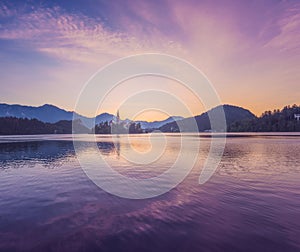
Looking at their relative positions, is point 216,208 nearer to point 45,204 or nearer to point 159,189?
point 159,189

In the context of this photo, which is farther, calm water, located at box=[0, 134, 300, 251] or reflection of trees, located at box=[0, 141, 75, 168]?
reflection of trees, located at box=[0, 141, 75, 168]

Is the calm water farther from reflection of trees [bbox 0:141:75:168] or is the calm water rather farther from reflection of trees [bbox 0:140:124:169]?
reflection of trees [bbox 0:141:75:168]

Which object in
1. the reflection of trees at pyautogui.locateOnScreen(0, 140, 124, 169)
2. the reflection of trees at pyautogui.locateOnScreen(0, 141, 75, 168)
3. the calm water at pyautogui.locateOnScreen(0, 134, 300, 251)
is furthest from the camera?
the reflection of trees at pyautogui.locateOnScreen(0, 141, 75, 168)

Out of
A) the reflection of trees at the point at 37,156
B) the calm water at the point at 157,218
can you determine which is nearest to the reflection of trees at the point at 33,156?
the reflection of trees at the point at 37,156

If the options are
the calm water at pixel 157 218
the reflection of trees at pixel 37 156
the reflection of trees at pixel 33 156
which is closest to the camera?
the calm water at pixel 157 218

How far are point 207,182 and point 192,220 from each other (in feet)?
32.3

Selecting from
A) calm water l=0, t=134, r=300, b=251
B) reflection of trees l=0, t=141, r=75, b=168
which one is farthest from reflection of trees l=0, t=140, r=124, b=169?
calm water l=0, t=134, r=300, b=251

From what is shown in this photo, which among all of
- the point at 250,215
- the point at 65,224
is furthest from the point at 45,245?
the point at 250,215

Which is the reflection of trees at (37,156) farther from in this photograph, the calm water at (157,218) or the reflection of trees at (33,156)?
the calm water at (157,218)

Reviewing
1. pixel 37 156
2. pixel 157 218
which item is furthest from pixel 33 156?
pixel 157 218

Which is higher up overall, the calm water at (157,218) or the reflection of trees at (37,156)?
the reflection of trees at (37,156)

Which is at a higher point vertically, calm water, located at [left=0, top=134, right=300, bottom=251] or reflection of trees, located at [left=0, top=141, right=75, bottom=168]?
reflection of trees, located at [left=0, top=141, right=75, bottom=168]

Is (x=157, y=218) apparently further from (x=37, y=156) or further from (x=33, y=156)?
(x=33, y=156)

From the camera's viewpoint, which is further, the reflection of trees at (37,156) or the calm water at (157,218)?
the reflection of trees at (37,156)
